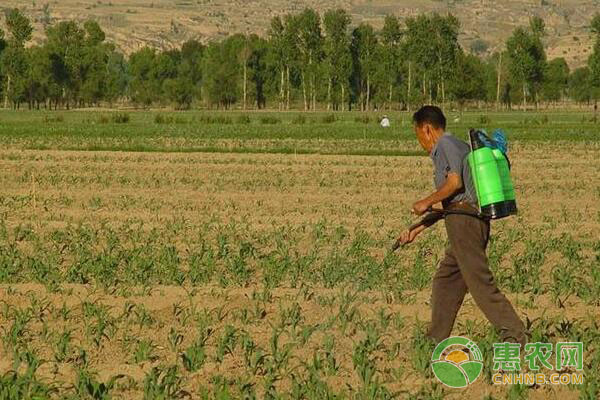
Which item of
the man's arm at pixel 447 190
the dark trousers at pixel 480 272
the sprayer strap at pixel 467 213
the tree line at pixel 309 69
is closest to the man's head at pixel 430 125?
the man's arm at pixel 447 190

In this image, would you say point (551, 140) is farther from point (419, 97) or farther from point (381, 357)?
point (419, 97)

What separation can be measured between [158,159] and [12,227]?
1383cm

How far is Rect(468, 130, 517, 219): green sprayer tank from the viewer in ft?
27.7

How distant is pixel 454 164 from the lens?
8656mm

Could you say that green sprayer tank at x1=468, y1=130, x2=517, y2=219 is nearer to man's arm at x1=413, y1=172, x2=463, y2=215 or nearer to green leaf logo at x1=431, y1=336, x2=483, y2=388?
man's arm at x1=413, y1=172, x2=463, y2=215

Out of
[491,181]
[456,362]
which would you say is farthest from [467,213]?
[456,362]

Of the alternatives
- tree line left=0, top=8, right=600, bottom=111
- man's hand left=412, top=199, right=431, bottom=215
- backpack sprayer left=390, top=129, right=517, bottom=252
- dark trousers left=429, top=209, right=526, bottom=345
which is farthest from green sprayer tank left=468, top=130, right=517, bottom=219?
tree line left=0, top=8, right=600, bottom=111

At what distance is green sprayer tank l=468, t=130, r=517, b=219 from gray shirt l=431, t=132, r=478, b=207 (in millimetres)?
144

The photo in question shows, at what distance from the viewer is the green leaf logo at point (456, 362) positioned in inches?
333

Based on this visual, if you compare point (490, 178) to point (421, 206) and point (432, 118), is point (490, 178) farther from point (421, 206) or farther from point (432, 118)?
point (432, 118)

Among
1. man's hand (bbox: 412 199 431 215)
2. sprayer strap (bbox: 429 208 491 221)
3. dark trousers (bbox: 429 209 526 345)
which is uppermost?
man's hand (bbox: 412 199 431 215)

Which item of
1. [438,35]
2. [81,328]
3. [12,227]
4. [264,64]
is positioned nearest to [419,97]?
[438,35]

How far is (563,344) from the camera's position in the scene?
9.13 metres

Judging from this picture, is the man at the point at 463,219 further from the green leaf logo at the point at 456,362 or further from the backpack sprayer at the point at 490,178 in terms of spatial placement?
the green leaf logo at the point at 456,362
